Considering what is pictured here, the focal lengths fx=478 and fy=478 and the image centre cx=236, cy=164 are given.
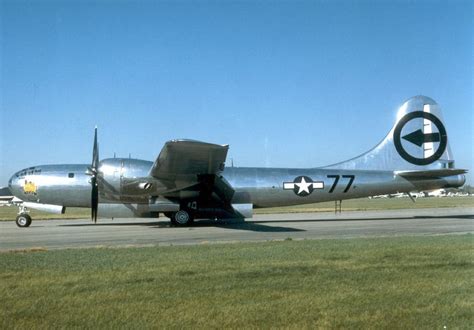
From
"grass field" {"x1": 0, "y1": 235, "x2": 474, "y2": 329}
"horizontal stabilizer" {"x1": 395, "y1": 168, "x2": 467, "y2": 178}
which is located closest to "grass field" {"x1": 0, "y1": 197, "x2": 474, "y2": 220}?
"horizontal stabilizer" {"x1": 395, "y1": 168, "x2": 467, "y2": 178}

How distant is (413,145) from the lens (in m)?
24.9

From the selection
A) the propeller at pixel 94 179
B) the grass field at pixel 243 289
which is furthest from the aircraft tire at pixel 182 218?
the grass field at pixel 243 289

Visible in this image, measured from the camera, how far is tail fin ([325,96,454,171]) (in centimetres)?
2452

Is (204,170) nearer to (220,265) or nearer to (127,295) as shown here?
(220,265)

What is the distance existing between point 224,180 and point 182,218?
287cm

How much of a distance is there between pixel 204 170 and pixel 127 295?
1428cm

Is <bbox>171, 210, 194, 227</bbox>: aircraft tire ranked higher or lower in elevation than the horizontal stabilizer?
lower

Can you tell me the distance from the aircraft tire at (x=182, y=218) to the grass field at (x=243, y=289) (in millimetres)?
10698

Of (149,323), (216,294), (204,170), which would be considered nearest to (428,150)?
(204,170)

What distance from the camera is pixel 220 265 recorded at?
909 centimetres

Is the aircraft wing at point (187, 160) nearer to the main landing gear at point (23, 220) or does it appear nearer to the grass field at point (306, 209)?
the main landing gear at point (23, 220)

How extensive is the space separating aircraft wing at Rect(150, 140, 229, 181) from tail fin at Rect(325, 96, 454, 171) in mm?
7778

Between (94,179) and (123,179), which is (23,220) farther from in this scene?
(123,179)

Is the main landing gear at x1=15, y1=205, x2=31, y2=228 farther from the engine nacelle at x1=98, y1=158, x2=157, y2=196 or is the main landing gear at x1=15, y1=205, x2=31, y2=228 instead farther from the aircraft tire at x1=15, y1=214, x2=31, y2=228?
the engine nacelle at x1=98, y1=158, x2=157, y2=196
